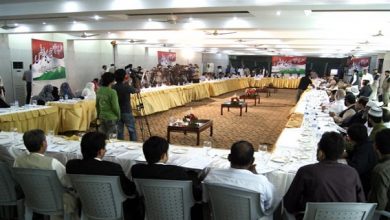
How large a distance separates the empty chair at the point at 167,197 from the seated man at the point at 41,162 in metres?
0.61

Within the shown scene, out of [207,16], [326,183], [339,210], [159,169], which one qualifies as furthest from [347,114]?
[159,169]

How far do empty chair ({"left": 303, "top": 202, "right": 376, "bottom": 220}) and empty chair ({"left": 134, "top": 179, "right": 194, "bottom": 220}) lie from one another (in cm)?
77

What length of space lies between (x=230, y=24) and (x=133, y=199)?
5856mm

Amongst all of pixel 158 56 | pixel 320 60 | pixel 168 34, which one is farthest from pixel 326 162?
pixel 320 60

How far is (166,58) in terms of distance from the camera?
64.5 feet

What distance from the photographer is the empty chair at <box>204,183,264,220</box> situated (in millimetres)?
2014

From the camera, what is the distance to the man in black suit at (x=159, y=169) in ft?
7.16

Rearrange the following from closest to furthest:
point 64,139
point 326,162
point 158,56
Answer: point 326,162, point 64,139, point 158,56

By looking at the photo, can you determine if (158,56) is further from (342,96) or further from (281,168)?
(281,168)

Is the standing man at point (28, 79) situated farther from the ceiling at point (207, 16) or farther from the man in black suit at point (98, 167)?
the man in black suit at point (98, 167)

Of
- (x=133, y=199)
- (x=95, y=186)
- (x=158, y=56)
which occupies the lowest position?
(x=133, y=199)

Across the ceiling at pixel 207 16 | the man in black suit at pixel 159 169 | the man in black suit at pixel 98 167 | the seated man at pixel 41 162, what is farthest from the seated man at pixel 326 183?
the ceiling at pixel 207 16

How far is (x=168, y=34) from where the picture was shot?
11031 millimetres

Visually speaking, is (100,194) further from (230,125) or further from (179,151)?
(230,125)
